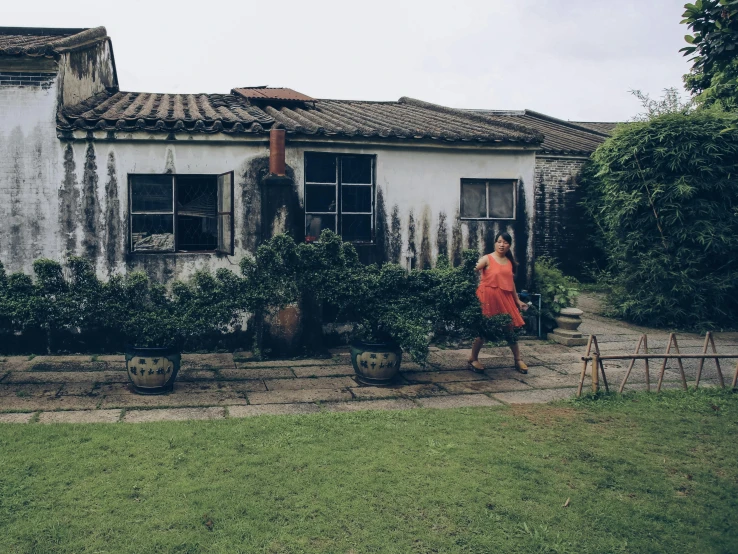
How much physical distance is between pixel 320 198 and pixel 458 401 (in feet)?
14.8

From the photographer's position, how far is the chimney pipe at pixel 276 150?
31.2ft

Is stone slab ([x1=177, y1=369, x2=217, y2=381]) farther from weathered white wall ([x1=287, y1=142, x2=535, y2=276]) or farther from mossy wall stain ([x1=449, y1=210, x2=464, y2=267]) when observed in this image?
mossy wall stain ([x1=449, y1=210, x2=464, y2=267])

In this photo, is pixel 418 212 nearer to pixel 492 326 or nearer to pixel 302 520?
pixel 492 326

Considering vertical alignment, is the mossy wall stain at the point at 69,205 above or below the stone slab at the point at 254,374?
above

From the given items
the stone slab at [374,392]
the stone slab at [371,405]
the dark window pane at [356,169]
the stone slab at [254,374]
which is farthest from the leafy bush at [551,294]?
the stone slab at [254,374]

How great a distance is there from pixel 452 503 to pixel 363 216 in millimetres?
6674

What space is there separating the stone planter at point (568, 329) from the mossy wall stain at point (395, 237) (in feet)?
10.2

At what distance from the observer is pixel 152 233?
983 cm

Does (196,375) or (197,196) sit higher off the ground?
(197,196)

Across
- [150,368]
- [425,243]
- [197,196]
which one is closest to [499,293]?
[425,243]

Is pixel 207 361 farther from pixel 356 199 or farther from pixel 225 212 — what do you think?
pixel 356 199

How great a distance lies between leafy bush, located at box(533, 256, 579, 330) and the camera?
11219 millimetres

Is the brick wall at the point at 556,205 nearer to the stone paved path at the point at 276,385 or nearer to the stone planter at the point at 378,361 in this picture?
the stone paved path at the point at 276,385

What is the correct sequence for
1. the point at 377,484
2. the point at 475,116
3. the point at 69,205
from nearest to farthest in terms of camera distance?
the point at 377,484 < the point at 69,205 < the point at 475,116
